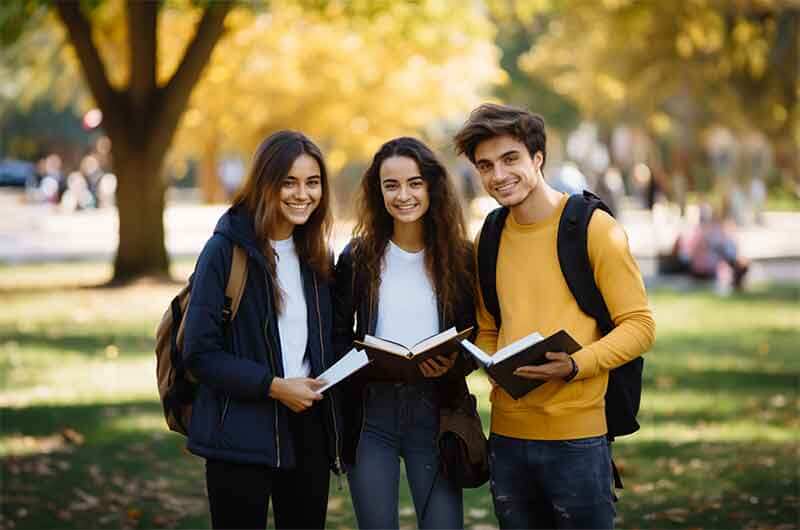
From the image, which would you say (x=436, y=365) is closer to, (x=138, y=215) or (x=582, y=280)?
(x=582, y=280)

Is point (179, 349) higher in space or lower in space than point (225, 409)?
higher

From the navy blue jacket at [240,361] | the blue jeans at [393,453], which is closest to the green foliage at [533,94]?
the blue jeans at [393,453]

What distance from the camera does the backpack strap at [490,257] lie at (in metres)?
5.09

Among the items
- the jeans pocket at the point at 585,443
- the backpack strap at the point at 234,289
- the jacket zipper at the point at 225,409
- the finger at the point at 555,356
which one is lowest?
the jeans pocket at the point at 585,443

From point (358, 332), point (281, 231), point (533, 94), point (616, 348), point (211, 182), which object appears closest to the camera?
point (616, 348)

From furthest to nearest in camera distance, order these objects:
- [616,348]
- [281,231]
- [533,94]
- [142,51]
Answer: [533,94], [142,51], [281,231], [616,348]

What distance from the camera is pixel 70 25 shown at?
2238 cm

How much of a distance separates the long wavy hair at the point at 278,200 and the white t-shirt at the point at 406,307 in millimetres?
239

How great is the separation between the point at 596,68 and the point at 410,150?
36.5 metres

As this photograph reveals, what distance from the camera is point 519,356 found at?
15.5 feet

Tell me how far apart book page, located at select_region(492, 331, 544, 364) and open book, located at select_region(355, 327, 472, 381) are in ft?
0.70

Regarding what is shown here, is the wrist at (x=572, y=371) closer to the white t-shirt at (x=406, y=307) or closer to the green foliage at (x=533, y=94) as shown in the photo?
the white t-shirt at (x=406, y=307)

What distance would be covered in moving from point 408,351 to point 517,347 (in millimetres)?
456

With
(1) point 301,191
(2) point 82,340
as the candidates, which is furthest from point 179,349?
(2) point 82,340
